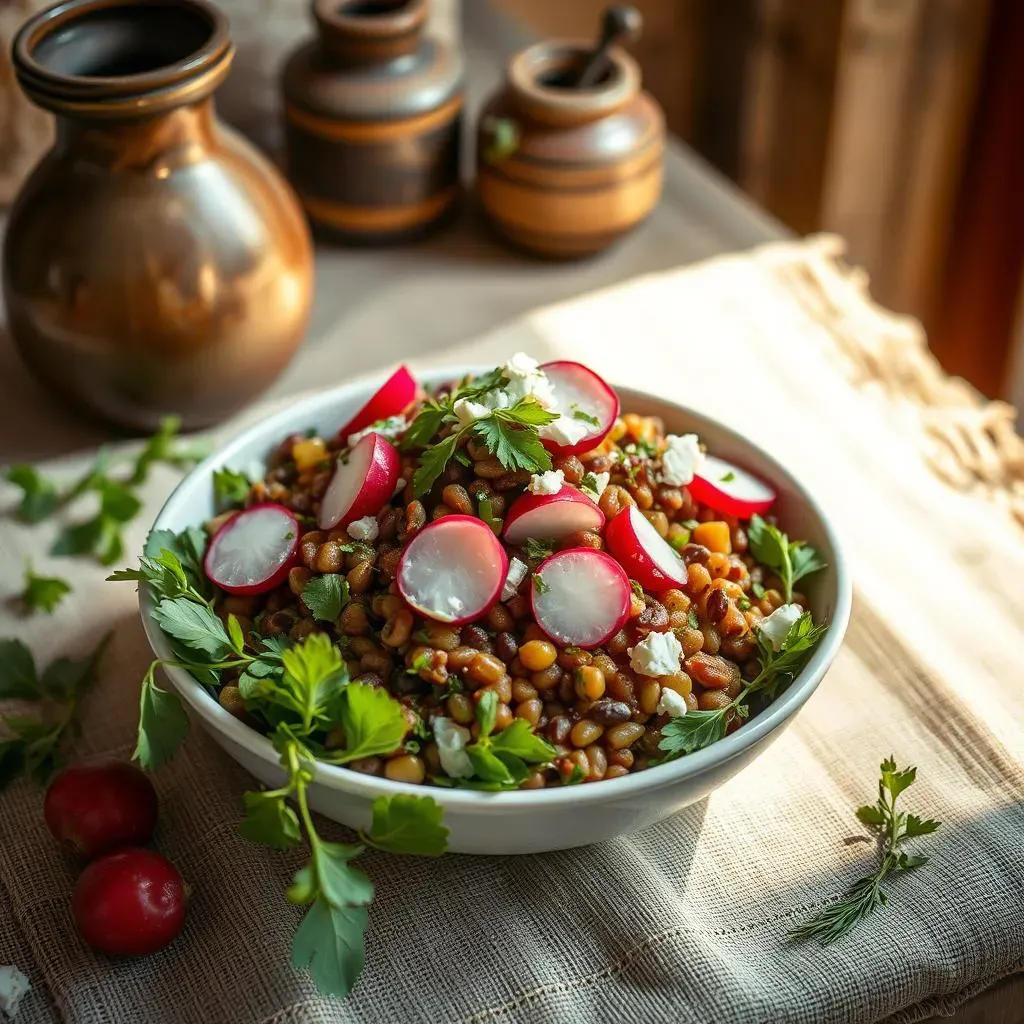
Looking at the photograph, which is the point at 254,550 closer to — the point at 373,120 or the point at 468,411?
A: the point at 468,411

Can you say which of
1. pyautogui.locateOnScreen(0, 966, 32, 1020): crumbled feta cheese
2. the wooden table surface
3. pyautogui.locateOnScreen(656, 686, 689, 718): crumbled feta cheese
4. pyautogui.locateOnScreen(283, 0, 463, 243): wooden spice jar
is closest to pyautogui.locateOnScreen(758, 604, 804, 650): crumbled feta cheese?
pyautogui.locateOnScreen(656, 686, 689, 718): crumbled feta cheese

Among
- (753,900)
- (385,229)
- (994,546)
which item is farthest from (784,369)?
(753,900)

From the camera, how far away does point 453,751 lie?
99 cm

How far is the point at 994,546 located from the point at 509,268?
0.79m

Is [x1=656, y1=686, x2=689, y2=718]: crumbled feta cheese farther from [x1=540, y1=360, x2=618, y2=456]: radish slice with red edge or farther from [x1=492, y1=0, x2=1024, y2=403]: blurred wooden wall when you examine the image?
[x1=492, y1=0, x2=1024, y2=403]: blurred wooden wall

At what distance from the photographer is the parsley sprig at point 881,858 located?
1.06 m

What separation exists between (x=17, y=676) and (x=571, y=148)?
0.98m

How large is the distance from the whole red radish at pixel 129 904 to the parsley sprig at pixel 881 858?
1.64 feet

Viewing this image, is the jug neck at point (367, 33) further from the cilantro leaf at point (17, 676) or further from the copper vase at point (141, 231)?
the cilantro leaf at point (17, 676)

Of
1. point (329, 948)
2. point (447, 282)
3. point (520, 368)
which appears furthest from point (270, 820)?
point (447, 282)

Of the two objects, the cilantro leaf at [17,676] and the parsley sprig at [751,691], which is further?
the cilantro leaf at [17,676]

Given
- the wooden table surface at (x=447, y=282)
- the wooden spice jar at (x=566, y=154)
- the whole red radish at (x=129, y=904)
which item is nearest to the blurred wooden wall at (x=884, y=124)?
the wooden table surface at (x=447, y=282)

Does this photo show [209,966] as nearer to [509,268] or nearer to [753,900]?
[753,900]

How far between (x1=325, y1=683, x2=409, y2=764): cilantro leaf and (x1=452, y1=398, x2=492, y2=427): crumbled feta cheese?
26 centimetres
